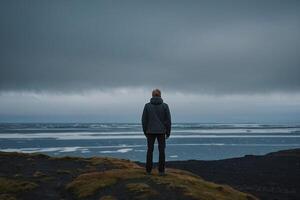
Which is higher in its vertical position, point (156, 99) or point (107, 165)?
point (156, 99)

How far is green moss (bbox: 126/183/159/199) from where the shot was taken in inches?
789

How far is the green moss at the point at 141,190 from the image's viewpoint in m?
20.0

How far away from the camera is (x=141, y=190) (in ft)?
68.2

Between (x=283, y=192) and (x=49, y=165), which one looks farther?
(x=283, y=192)

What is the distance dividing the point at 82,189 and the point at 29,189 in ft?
9.67

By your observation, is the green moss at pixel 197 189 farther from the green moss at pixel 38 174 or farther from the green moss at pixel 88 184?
the green moss at pixel 38 174

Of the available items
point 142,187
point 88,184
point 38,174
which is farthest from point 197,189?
point 38,174

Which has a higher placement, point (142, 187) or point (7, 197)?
point (142, 187)

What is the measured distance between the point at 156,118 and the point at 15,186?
8.61 m

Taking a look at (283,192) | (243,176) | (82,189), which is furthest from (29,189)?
(243,176)

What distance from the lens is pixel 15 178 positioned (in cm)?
2580

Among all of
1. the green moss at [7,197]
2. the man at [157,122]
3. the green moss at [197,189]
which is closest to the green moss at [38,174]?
the green moss at [7,197]

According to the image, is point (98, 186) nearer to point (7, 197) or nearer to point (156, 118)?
point (7, 197)

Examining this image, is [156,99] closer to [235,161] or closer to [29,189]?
[29,189]
